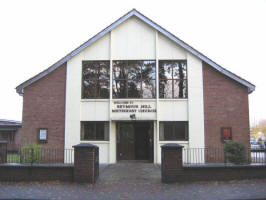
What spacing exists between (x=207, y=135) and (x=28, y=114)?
11.1 m

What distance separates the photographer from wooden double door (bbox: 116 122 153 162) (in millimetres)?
17500

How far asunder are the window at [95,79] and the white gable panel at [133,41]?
107cm

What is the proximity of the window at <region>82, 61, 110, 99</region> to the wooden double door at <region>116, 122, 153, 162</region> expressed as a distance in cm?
228

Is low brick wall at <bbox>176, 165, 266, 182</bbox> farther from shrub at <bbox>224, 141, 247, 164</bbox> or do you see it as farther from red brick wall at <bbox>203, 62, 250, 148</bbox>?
red brick wall at <bbox>203, 62, 250, 148</bbox>

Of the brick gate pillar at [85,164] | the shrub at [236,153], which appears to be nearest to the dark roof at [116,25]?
the shrub at [236,153]

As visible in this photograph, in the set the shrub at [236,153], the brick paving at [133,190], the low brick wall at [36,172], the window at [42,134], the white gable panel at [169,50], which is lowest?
the brick paving at [133,190]

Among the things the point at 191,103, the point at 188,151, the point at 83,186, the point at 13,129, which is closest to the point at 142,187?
the point at 83,186

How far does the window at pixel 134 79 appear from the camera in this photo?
1758 cm

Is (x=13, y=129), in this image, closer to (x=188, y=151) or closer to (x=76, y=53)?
(x=76, y=53)

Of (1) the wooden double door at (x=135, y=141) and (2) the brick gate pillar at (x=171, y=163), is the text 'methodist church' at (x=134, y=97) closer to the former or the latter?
(1) the wooden double door at (x=135, y=141)

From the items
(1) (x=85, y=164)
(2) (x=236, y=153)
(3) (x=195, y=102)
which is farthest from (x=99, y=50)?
(2) (x=236, y=153)

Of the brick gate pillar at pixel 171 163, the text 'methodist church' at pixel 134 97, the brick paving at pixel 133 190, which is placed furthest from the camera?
the text 'methodist church' at pixel 134 97

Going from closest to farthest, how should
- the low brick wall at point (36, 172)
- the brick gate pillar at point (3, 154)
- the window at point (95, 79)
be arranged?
the low brick wall at point (36, 172) → the brick gate pillar at point (3, 154) → the window at point (95, 79)

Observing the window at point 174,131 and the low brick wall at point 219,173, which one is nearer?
the low brick wall at point 219,173
